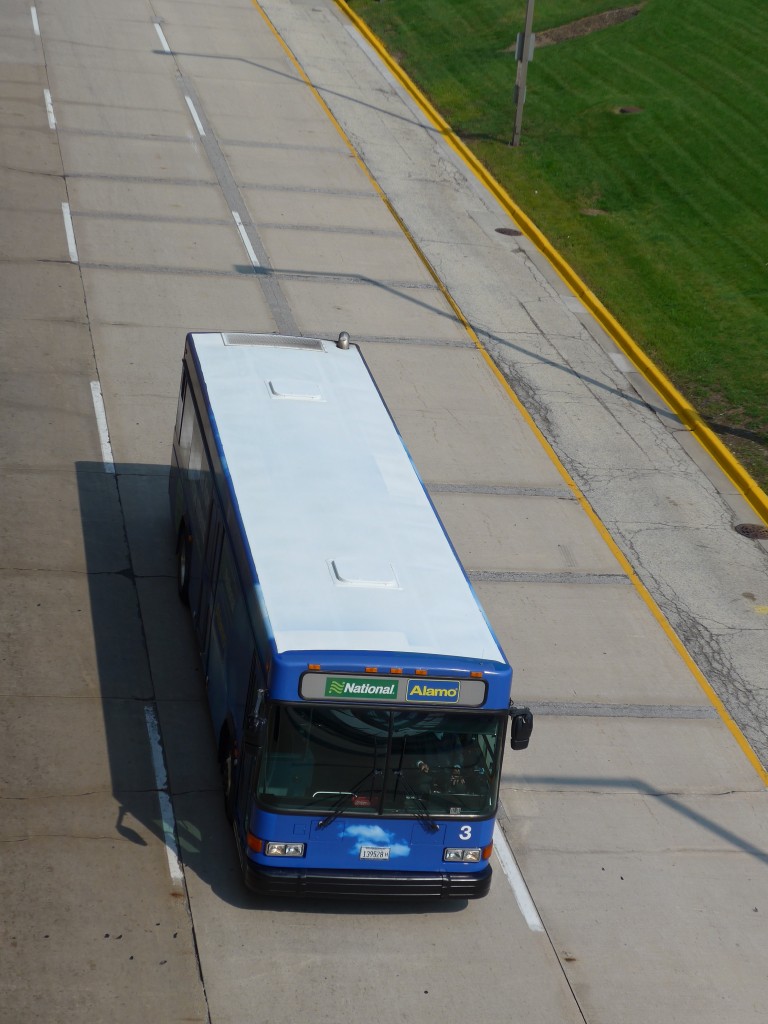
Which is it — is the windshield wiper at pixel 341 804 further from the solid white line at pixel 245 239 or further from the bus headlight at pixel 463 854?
the solid white line at pixel 245 239

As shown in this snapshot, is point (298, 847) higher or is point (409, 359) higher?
point (298, 847)

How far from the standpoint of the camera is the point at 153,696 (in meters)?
13.1

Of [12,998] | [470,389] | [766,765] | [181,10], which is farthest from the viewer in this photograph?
[181,10]

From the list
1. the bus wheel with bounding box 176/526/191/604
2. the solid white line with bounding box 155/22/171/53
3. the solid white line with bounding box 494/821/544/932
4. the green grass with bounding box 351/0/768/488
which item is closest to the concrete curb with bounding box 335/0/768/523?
the green grass with bounding box 351/0/768/488

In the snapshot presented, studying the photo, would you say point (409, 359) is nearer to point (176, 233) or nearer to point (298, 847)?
point (176, 233)

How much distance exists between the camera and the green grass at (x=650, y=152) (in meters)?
23.4

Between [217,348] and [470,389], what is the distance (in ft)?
22.3

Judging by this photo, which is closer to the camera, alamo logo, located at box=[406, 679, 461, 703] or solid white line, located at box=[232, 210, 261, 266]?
alamo logo, located at box=[406, 679, 461, 703]

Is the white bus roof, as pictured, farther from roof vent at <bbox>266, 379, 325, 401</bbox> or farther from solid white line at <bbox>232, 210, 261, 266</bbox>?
solid white line at <bbox>232, 210, 261, 266</bbox>

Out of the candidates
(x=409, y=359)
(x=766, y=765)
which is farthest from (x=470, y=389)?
(x=766, y=765)

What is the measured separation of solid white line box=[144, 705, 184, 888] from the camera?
11.0m

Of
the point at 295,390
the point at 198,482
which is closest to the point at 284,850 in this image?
the point at 198,482

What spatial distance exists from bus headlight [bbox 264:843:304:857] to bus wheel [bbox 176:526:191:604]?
4662mm

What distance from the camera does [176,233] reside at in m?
24.6
